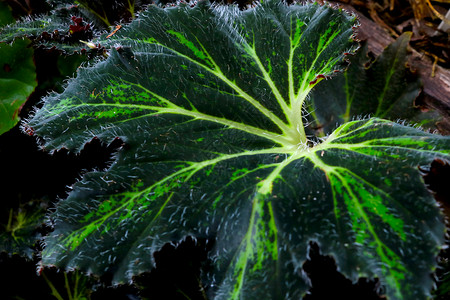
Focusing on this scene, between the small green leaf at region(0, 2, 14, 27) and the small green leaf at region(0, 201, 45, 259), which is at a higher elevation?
the small green leaf at region(0, 2, 14, 27)

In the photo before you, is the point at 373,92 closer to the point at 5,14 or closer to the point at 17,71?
the point at 17,71

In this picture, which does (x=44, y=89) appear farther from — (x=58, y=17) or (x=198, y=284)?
(x=198, y=284)

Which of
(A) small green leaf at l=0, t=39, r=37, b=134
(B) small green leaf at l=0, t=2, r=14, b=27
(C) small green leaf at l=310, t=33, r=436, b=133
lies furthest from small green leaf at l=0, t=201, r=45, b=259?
(C) small green leaf at l=310, t=33, r=436, b=133

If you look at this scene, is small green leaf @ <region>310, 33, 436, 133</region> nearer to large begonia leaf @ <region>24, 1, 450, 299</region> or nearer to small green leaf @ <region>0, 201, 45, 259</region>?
large begonia leaf @ <region>24, 1, 450, 299</region>

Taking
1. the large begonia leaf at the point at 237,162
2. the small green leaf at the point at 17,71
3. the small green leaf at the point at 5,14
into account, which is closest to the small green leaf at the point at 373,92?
the large begonia leaf at the point at 237,162

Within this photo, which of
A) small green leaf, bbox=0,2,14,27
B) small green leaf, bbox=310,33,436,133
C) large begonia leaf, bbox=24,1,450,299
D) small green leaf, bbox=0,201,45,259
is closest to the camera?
large begonia leaf, bbox=24,1,450,299

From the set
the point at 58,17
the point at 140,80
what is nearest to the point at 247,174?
the point at 140,80
